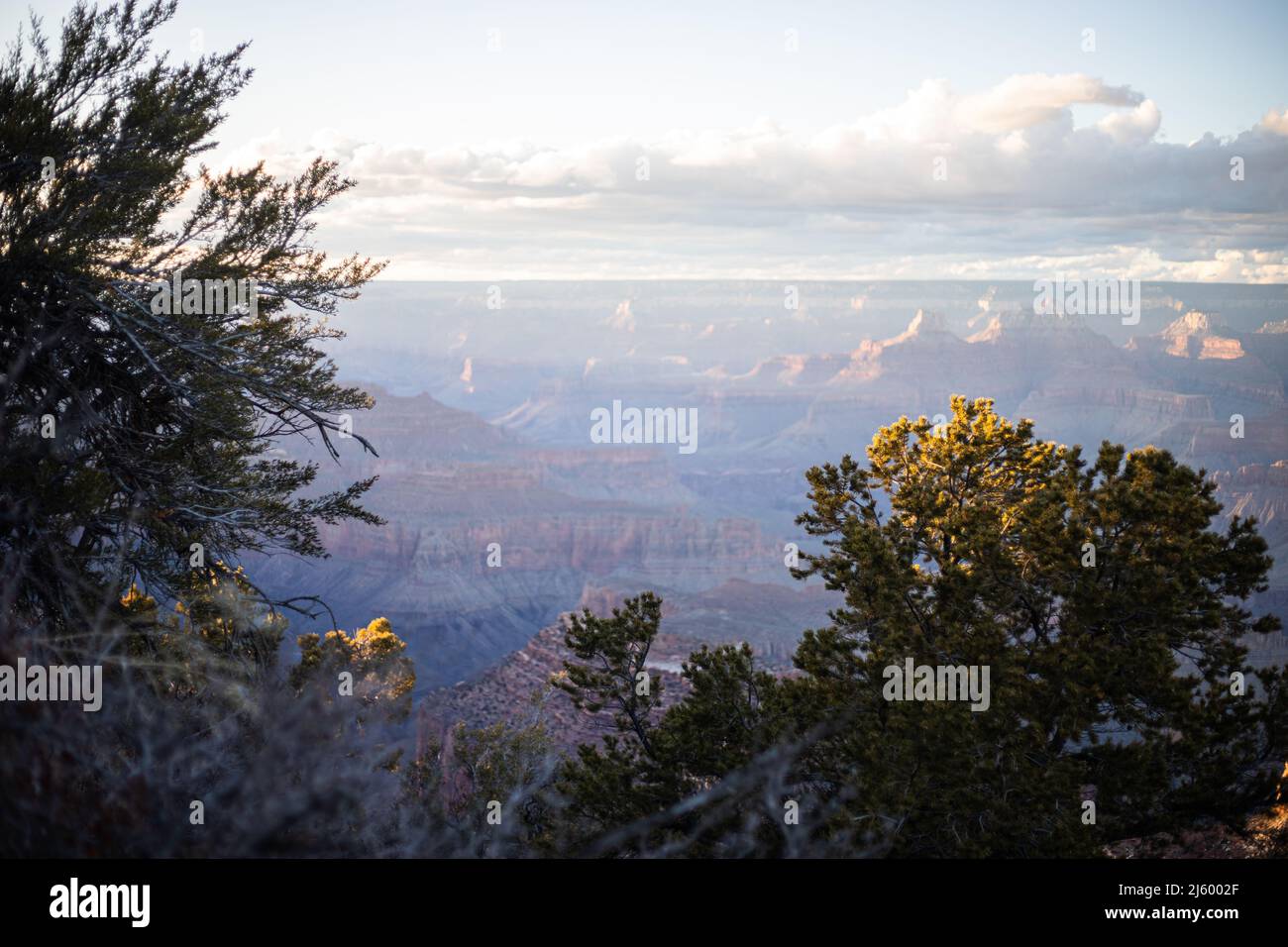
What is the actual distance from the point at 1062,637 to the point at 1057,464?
10.2 ft

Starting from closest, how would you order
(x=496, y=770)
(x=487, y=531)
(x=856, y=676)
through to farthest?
(x=856, y=676) → (x=496, y=770) → (x=487, y=531)

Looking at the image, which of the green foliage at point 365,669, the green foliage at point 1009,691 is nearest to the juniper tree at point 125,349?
the green foliage at point 365,669

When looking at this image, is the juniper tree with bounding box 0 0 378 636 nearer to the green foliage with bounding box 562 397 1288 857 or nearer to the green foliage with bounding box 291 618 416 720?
the green foliage with bounding box 291 618 416 720

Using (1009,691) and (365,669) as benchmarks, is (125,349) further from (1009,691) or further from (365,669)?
(1009,691)

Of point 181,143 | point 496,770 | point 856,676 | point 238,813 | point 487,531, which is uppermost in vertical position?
point 181,143

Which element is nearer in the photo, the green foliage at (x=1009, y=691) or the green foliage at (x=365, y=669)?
the green foliage at (x=365, y=669)

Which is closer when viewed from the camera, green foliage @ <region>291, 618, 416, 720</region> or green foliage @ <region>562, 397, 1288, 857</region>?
green foliage @ <region>291, 618, 416, 720</region>

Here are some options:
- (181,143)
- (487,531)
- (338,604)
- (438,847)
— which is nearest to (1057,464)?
(438,847)

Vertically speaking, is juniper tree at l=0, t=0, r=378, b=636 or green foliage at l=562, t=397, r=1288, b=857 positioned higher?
juniper tree at l=0, t=0, r=378, b=636

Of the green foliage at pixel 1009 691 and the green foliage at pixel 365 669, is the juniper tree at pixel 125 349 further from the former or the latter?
the green foliage at pixel 1009 691

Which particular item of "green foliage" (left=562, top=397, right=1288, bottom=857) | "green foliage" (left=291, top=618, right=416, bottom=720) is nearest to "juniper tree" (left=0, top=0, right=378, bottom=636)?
"green foliage" (left=291, top=618, right=416, bottom=720)
